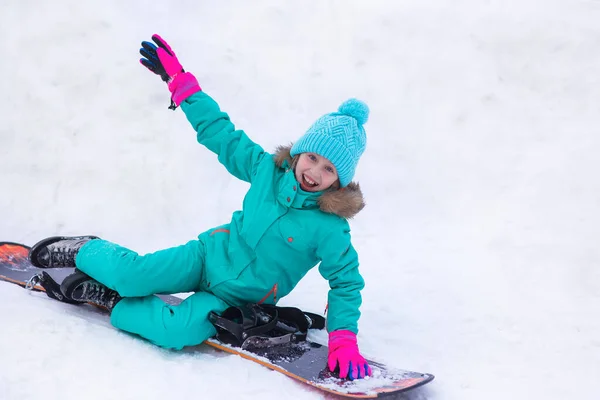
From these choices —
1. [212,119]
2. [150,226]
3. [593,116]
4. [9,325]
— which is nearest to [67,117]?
[150,226]

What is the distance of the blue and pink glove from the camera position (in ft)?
8.83

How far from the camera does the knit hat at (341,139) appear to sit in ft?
8.08

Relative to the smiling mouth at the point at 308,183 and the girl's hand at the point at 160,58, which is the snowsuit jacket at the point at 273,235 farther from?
the girl's hand at the point at 160,58

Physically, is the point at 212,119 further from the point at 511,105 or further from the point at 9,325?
the point at 511,105

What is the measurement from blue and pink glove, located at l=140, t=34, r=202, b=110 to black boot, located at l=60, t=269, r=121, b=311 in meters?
0.95

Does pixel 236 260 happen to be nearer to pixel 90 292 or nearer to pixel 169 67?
pixel 90 292

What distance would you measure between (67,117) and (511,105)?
3847 millimetres

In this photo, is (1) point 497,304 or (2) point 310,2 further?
(2) point 310,2

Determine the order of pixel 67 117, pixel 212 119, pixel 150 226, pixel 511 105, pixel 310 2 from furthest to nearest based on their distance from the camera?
1. pixel 310 2
2. pixel 511 105
3. pixel 67 117
4. pixel 150 226
5. pixel 212 119

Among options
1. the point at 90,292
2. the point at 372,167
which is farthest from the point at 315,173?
the point at 372,167

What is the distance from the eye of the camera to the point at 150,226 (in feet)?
13.3

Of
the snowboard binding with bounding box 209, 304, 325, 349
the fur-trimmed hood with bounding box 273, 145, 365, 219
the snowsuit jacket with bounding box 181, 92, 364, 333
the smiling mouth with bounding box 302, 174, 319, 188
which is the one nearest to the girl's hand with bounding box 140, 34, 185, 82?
the snowsuit jacket with bounding box 181, 92, 364, 333

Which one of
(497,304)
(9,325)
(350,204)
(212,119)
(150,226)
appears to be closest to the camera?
(9,325)

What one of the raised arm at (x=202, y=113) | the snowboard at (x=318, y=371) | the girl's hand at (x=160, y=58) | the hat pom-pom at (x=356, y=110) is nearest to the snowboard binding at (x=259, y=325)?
the snowboard at (x=318, y=371)
